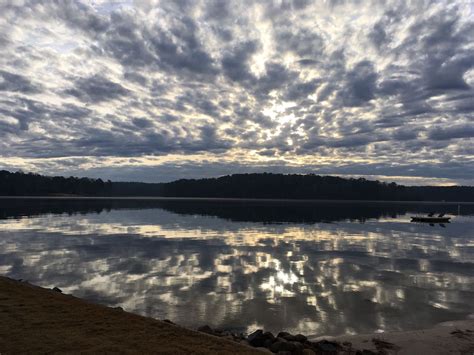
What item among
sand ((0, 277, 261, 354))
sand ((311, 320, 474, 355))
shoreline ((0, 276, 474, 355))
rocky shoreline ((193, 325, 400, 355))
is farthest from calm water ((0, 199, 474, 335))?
sand ((0, 277, 261, 354))

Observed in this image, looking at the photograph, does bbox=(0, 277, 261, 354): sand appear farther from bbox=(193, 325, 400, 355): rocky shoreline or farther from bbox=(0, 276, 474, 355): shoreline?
bbox=(193, 325, 400, 355): rocky shoreline

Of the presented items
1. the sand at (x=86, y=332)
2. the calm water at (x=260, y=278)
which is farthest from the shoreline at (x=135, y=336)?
the calm water at (x=260, y=278)

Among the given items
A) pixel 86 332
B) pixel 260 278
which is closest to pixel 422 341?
pixel 260 278

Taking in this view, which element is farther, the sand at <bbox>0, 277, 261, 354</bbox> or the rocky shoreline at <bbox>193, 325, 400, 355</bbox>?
the rocky shoreline at <bbox>193, 325, 400, 355</bbox>

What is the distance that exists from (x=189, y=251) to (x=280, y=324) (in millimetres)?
18709

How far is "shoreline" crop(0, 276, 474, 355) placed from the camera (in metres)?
10.5

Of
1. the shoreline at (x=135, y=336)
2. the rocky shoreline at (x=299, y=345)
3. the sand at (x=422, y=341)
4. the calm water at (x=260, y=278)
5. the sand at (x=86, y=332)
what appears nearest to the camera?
the sand at (x=86, y=332)

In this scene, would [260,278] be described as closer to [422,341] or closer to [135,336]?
[422,341]

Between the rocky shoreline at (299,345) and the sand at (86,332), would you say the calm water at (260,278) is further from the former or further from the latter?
the sand at (86,332)

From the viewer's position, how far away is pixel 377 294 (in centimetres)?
2095

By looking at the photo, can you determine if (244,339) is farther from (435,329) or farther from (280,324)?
(435,329)

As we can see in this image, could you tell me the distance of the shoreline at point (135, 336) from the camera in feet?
34.6

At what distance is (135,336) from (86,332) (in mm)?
1460

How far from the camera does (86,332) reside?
11422 mm
